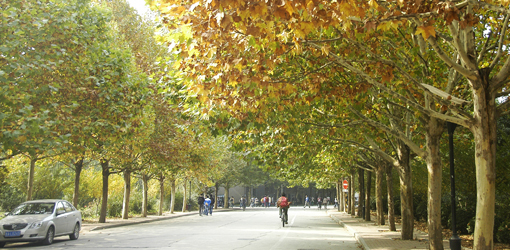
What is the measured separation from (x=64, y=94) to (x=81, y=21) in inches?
102

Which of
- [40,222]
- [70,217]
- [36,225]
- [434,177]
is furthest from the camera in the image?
[70,217]

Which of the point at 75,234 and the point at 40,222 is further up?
the point at 40,222

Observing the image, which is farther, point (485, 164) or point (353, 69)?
point (353, 69)

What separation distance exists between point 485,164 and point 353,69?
10.1 feet

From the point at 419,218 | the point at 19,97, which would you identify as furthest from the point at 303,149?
the point at 419,218

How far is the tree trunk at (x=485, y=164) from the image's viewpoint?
24.6ft

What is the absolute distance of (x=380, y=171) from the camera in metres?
22.6

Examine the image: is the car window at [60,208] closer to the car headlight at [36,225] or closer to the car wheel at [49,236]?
the car wheel at [49,236]

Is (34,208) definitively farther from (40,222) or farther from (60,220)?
(40,222)

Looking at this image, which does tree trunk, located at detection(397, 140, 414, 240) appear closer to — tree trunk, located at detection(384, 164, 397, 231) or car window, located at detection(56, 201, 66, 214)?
tree trunk, located at detection(384, 164, 397, 231)

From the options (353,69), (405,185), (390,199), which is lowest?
(390,199)

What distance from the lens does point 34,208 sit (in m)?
15.9

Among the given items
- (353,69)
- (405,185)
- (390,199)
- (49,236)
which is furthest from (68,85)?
(390,199)

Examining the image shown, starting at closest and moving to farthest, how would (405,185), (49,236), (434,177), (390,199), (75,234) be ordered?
(434,177) < (49,236) < (405,185) < (75,234) < (390,199)
